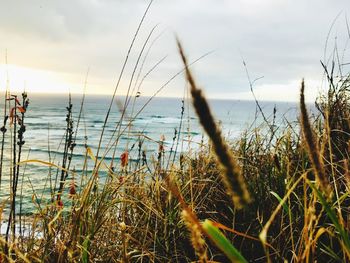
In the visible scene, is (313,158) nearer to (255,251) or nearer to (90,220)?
(90,220)

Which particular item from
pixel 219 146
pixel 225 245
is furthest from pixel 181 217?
pixel 219 146

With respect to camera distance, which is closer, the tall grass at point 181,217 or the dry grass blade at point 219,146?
the dry grass blade at point 219,146

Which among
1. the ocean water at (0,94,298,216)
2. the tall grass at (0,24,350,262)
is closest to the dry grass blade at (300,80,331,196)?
the ocean water at (0,94,298,216)

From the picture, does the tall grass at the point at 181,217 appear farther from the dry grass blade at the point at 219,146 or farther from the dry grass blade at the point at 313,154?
the dry grass blade at the point at 219,146

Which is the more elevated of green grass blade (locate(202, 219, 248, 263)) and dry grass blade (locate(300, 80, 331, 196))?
dry grass blade (locate(300, 80, 331, 196))

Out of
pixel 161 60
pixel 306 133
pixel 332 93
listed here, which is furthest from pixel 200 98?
pixel 332 93

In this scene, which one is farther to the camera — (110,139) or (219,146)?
(110,139)

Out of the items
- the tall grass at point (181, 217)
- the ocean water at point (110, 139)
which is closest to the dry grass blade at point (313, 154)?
the ocean water at point (110, 139)

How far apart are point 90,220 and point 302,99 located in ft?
4.74

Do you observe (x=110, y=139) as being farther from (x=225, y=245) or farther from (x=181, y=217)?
(x=225, y=245)

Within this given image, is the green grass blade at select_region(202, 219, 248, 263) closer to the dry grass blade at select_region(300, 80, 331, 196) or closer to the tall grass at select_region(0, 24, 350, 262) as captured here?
the dry grass blade at select_region(300, 80, 331, 196)

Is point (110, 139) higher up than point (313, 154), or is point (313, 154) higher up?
point (313, 154)

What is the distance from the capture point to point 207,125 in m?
0.42

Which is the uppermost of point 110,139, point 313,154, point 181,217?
point 313,154
